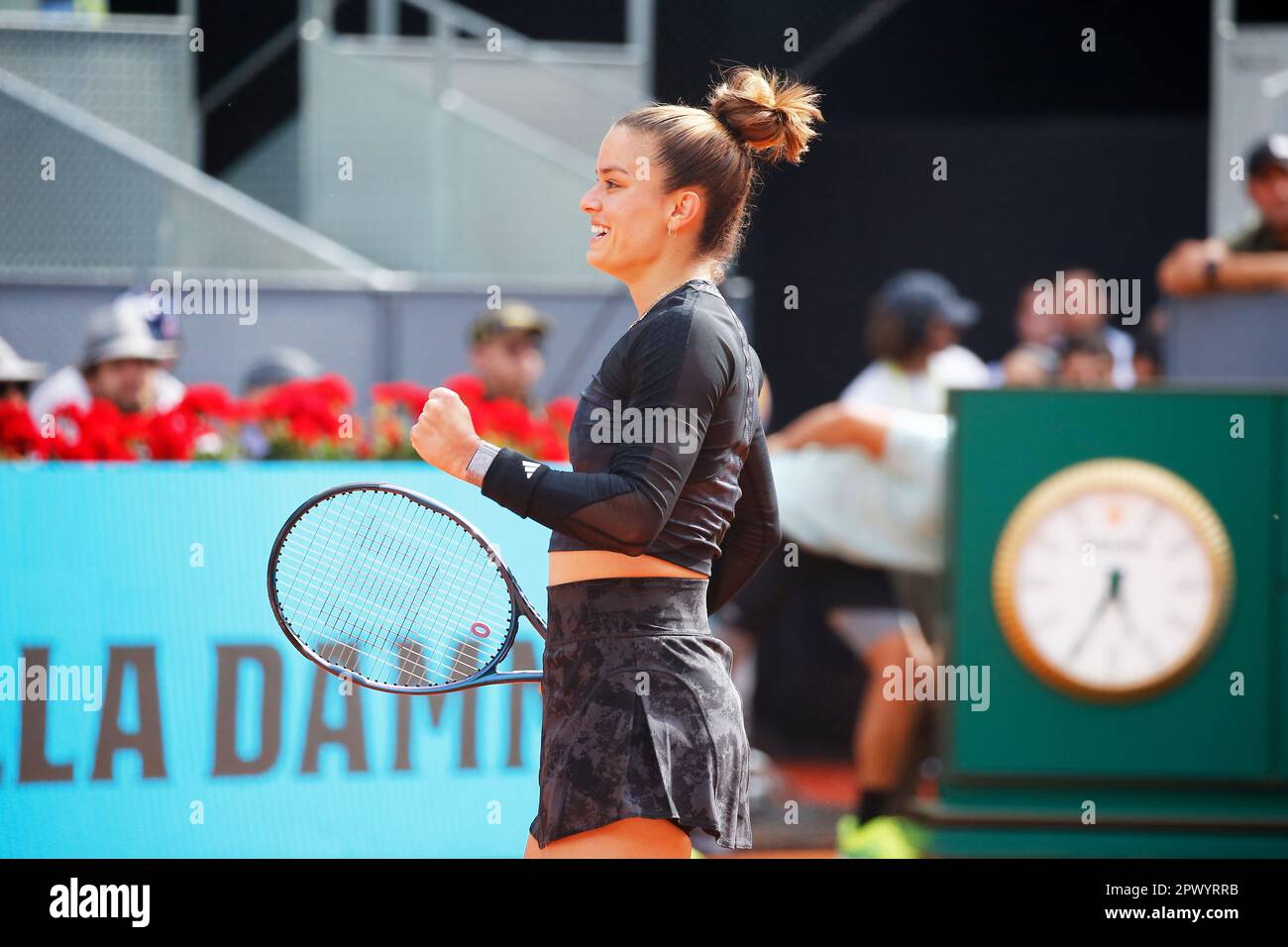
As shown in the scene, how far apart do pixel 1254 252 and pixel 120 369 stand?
3095mm

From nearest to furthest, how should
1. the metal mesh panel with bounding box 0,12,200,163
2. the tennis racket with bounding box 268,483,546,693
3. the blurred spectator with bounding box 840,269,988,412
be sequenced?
the tennis racket with bounding box 268,483,546,693
the blurred spectator with bounding box 840,269,988,412
the metal mesh panel with bounding box 0,12,200,163

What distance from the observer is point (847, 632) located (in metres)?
4.96

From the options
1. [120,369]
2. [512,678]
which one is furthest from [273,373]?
[512,678]

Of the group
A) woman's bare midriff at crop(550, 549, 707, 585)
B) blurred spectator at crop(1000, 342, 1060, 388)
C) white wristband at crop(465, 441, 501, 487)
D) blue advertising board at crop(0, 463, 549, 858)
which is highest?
blurred spectator at crop(1000, 342, 1060, 388)

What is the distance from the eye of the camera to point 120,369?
4.85m

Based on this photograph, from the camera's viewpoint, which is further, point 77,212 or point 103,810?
point 77,212

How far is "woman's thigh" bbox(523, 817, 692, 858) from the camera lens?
89.4 inches

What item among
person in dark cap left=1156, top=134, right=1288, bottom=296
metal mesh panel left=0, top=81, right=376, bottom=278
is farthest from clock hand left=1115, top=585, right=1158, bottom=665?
metal mesh panel left=0, top=81, right=376, bottom=278

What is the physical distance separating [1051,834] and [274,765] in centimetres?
179

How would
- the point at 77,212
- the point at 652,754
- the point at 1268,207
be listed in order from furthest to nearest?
the point at 77,212
the point at 1268,207
the point at 652,754

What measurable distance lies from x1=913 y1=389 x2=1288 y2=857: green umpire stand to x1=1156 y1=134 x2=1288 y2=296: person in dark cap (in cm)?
54

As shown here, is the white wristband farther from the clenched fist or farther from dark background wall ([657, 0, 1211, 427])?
dark background wall ([657, 0, 1211, 427])
